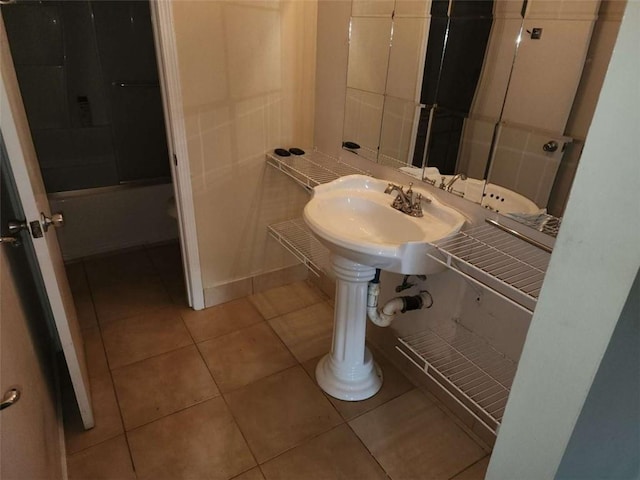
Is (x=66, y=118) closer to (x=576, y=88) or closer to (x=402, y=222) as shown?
(x=402, y=222)

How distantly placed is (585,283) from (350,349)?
143cm

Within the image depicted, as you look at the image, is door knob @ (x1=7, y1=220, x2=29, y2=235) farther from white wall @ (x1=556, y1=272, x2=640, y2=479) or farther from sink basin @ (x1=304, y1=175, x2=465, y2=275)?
white wall @ (x1=556, y1=272, x2=640, y2=479)

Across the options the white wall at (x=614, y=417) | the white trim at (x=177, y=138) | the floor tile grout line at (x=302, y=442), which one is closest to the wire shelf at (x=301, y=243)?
the white trim at (x=177, y=138)

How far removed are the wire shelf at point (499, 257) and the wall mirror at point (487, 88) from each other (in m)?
0.11

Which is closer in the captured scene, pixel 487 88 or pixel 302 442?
pixel 487 88

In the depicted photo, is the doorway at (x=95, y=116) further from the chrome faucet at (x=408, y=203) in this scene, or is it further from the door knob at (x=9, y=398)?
the door knob at (x=9, y=398)

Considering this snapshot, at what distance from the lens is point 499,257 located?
1306 millimetres

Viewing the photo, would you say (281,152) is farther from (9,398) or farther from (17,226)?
(9,398)

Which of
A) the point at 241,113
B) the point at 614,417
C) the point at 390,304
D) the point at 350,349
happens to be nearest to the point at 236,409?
the point at 350,349

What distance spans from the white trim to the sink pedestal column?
2.87 ft

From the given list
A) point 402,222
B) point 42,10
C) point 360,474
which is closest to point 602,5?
point 402,222

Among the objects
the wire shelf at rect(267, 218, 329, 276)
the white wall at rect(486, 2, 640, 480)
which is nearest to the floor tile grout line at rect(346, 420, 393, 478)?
the wire shelf at rect(267, 218, 329, 276)

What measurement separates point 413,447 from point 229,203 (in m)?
1.48

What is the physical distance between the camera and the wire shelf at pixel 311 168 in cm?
201
